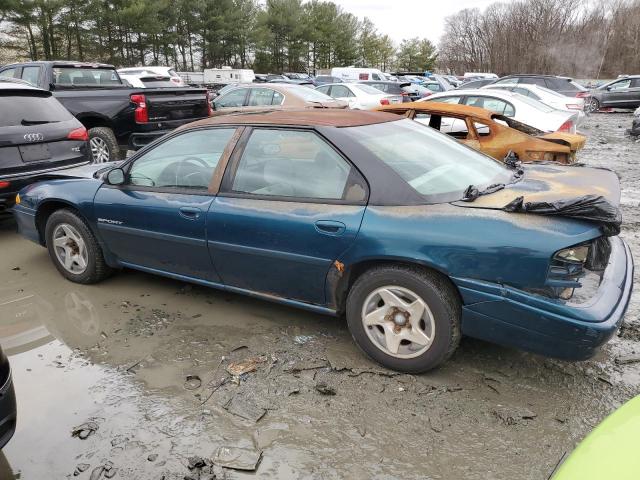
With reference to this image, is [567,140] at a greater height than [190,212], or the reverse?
[567,140]

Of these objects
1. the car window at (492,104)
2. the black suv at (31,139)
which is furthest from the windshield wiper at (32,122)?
the car window at (492,104)

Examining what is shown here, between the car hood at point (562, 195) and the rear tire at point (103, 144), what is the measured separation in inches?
262

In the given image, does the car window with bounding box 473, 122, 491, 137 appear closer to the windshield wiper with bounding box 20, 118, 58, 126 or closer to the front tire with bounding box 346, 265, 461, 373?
the front tire with bounding box 346, 265, 461, 373

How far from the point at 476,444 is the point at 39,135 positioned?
5.49 meters

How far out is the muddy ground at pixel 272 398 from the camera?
240cm

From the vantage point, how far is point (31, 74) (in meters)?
8.77

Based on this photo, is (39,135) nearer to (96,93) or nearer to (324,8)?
(96,93)

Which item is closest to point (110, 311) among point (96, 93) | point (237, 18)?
point (96, 93)

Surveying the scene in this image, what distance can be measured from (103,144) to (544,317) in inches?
298

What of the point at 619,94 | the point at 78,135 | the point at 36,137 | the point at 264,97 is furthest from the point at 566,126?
the point at 619,94

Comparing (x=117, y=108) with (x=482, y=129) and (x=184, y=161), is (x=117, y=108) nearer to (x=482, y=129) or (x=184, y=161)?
(x=184, y=161)

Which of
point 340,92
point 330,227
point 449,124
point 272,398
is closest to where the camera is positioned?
point 272,398

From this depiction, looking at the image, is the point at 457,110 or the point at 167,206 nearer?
the point at 167,206

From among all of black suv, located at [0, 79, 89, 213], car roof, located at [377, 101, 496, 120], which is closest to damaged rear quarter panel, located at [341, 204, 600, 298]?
car roof, located at [377, 101, 496, 120]
